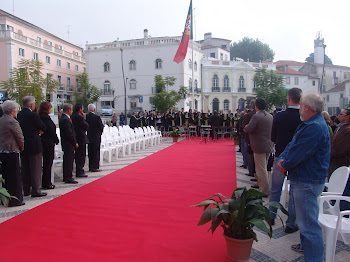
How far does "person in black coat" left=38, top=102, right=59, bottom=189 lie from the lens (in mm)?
6332

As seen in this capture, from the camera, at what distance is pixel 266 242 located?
3.93 metres

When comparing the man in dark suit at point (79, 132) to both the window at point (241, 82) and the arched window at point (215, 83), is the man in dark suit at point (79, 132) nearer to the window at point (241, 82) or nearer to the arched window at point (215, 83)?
the arched window at point (215, 83)

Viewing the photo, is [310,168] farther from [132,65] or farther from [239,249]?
[132,65]

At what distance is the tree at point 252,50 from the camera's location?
2507 inches

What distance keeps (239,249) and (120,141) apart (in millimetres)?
8355

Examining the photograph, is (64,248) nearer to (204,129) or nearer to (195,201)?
(195,201)

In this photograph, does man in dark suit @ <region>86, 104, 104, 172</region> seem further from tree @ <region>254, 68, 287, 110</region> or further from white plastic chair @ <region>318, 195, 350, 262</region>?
tree @ <region>254, 68, 287, 110</region>

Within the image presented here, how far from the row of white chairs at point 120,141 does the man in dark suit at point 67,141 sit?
43 centimetres

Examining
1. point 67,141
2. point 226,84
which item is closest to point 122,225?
point 67,141

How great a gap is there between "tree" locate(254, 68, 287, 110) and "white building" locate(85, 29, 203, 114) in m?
8.69

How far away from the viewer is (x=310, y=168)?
301 centimetres

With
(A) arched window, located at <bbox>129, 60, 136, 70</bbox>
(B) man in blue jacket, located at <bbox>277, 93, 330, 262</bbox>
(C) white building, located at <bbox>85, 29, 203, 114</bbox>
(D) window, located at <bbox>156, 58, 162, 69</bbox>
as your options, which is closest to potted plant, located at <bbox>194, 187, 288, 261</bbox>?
(B) man in blue jacket, located at <bbox>277, 93, 330, 262</bbox>

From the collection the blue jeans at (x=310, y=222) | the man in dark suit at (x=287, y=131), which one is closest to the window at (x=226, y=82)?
the man in dark suit at (x=287, y=131)

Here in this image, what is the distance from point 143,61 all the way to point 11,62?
1617cm
